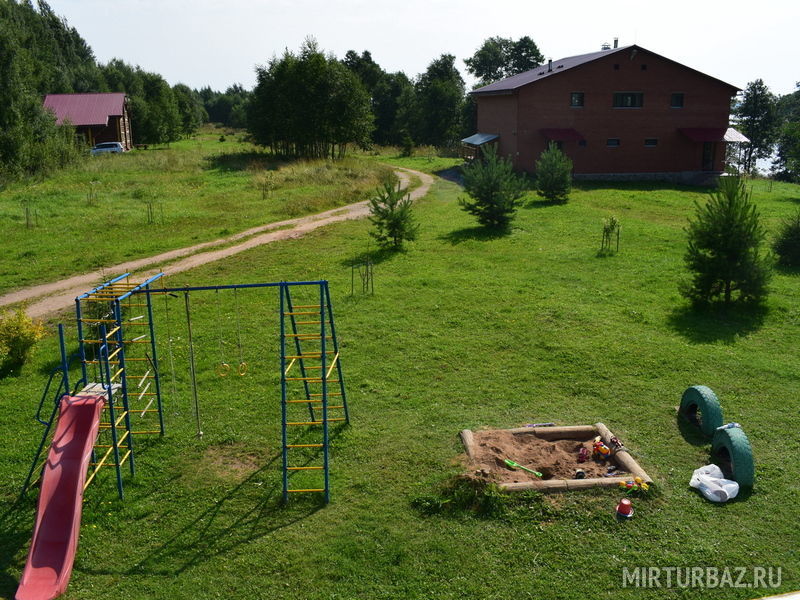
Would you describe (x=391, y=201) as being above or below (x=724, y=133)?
below

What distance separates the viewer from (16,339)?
11859 millimetres

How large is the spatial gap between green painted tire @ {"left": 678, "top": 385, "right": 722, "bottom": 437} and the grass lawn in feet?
0.91

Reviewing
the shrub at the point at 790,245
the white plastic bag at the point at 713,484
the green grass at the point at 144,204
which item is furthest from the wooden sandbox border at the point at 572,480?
the green grass at the point at 144,204

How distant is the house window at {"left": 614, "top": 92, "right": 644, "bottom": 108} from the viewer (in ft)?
120

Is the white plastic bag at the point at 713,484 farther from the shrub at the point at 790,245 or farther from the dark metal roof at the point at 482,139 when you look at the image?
the dark metal roof at the point at 482,139

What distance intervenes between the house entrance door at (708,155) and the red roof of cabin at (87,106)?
138ft

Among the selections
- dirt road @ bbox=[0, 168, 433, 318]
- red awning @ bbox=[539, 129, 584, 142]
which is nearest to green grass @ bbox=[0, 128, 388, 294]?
dirt road @ bbox=[0, 168, 433, 318]

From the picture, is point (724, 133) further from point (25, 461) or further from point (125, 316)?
point (25, 461)

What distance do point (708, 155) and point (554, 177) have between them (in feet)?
49.7

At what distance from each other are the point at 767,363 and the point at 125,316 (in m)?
12.7

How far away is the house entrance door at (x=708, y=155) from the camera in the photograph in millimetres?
37688

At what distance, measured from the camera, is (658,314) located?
14.5 metres

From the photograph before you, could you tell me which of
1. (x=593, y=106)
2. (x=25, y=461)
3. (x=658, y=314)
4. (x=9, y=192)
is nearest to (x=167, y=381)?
(x=25, y=461)

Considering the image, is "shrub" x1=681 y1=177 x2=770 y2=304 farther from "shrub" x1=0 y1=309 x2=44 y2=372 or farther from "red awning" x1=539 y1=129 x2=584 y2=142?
"red awning" x1=539 y1=129 x2=584 y2=142
